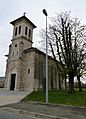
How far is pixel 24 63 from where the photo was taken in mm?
32719

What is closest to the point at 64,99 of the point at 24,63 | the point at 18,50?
the point at 24,63

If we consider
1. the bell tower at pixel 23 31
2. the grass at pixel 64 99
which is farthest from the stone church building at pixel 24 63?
the grass at pixel 64 99

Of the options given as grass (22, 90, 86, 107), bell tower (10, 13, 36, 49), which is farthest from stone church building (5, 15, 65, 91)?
grass (22, 90, 86, 107)

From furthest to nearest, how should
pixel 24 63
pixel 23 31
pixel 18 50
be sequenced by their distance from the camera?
pixel 23 31, pixel 18 50, pixel 24 63

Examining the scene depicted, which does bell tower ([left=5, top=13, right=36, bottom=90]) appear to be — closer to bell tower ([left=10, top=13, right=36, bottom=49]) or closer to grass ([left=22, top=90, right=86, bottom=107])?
bell tower ([left=10, top=13, right=36, bottom=49])

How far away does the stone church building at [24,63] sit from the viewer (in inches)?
1212

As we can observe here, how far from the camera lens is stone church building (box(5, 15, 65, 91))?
30.8 metres

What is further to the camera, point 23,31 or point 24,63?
point 23,31

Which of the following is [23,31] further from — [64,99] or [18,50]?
[64,99]

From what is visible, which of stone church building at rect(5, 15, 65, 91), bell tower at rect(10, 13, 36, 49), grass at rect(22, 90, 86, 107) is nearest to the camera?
grass at rect(22, 90, 86, 107)

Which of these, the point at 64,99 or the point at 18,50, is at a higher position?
the point at 18,50

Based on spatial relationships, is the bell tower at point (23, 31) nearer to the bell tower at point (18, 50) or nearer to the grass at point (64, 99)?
the bell tower at point (18, 50)

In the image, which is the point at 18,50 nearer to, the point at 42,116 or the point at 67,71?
the point at 67,71

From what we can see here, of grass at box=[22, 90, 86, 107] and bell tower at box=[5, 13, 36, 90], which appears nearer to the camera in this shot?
grass at box=[22, 90, 86, 107]
